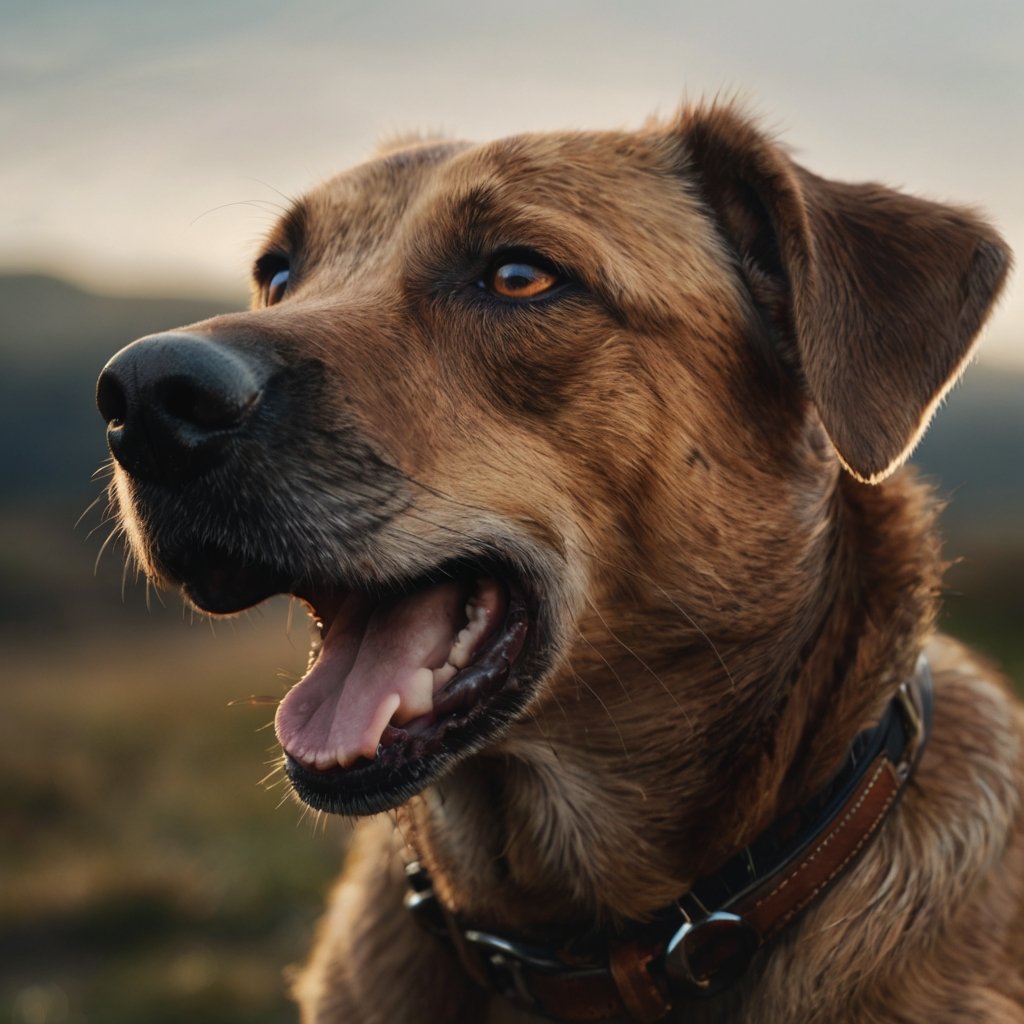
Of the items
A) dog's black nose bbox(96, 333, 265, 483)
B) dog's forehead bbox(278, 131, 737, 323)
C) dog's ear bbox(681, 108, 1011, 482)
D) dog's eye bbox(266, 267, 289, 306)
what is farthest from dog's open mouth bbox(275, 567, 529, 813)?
dog's eye bbox(266, 267, 289, 306)

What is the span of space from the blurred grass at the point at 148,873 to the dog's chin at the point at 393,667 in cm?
28

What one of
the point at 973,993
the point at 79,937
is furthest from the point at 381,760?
the point at 79,937

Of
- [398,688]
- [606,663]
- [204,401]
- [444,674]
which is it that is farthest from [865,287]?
[204,401]

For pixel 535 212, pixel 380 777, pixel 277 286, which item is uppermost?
pixel 535 212

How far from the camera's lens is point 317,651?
3066mm

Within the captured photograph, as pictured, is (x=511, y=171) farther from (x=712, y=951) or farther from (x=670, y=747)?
(x=712, y=951)

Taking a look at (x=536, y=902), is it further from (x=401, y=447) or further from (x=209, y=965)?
(x=209, y=965)

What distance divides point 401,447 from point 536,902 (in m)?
1.24

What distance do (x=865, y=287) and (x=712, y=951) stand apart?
1682 mm

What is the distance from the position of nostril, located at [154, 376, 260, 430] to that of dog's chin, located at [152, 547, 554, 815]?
349mm

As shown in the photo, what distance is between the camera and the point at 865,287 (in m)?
3.04

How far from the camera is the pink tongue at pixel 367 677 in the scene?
2.62m

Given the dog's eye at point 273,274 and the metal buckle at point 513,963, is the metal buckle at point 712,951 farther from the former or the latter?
the dog's eye at point 273,274

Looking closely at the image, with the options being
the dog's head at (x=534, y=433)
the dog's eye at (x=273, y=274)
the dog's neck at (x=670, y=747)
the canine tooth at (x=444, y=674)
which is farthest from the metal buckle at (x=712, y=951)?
the dog's eye at (x=273, y=274)
